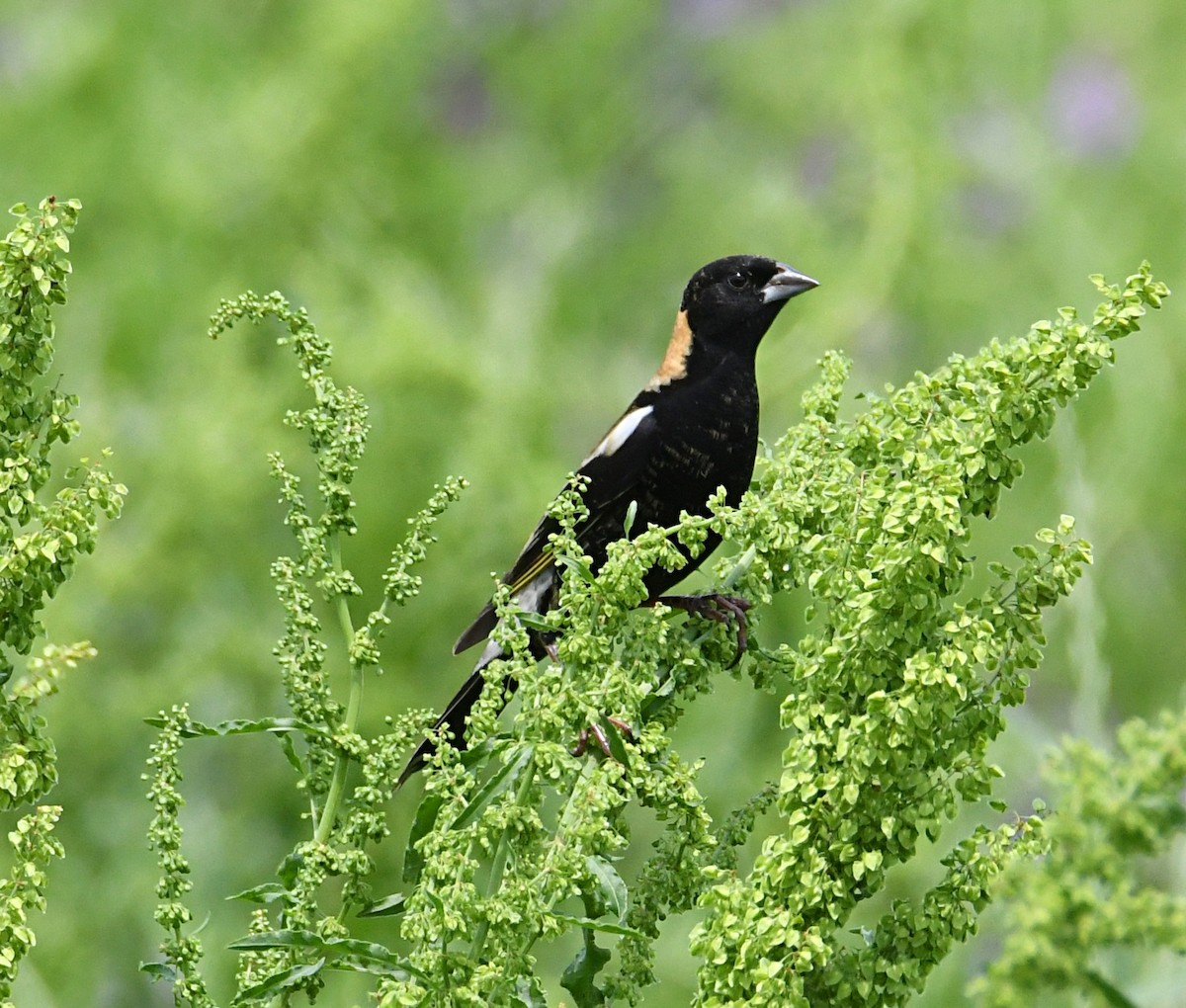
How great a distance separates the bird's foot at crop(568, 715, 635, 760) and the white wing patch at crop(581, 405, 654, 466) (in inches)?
61.0

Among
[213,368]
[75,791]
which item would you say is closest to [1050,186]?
[213,368]

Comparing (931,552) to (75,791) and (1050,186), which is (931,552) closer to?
(75,791)

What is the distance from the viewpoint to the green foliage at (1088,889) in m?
1.04

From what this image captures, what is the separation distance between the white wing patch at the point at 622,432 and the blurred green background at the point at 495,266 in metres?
0.79

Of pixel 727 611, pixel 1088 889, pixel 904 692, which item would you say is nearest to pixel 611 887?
pixel 904 692

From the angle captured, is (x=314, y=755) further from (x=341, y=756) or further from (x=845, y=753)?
(x=845, y=753)

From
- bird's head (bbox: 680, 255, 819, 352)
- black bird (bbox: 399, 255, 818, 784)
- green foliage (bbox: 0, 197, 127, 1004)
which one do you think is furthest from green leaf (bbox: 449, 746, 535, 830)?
bird's head (bbox: 680, 255, 819, 352)

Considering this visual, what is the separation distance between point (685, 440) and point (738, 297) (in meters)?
0.44

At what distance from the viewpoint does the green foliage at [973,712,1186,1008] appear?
3.40ft

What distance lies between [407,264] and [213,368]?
1.00 m

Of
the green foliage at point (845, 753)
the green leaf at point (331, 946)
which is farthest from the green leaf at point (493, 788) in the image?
the green leaf at point (331, 946)

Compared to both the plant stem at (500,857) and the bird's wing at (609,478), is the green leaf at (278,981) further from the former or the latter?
the bird's wing at (609,478)

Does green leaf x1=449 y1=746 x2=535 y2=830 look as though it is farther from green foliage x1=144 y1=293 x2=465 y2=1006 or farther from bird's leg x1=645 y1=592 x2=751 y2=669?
bird's leg x1=645 y1=592 x2=751 y2=669

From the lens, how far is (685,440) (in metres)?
3.44
